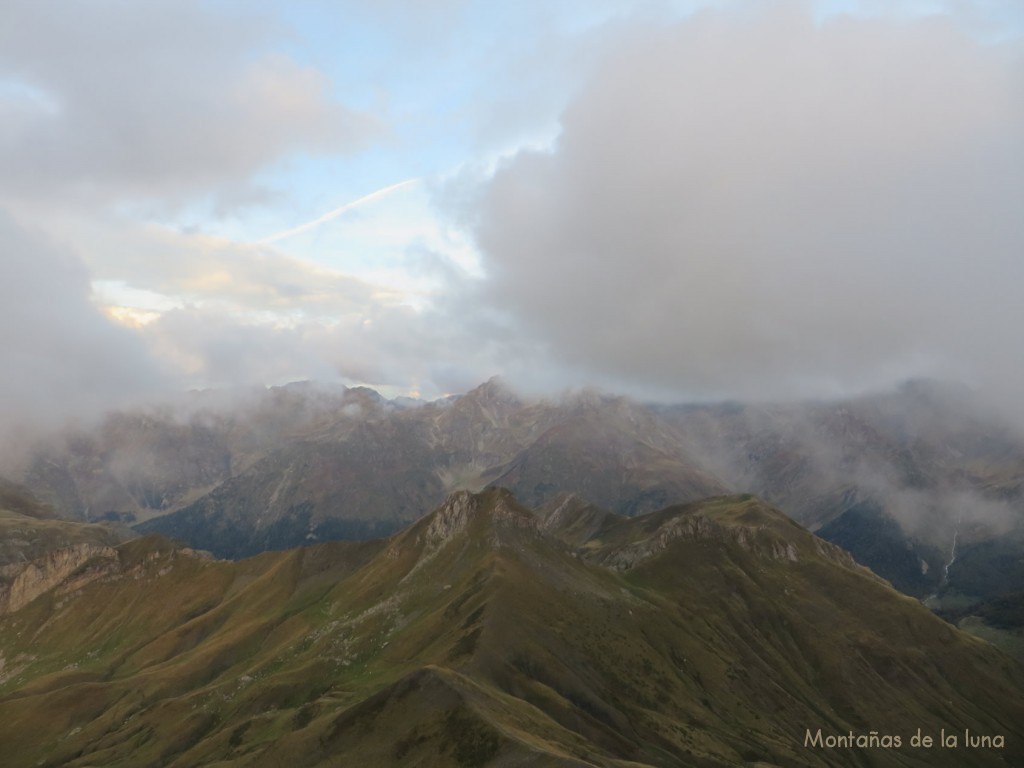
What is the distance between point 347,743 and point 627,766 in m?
67.3

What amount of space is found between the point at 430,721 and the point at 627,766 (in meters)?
46.9

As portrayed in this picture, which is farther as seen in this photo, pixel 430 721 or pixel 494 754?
pixel 430 721

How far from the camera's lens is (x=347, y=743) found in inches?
7859

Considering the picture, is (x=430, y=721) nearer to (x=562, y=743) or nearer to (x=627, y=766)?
(x=562, y=743)

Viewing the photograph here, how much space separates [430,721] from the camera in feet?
627

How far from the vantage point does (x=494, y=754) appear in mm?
172250

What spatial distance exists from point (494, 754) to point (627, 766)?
37.7 metres

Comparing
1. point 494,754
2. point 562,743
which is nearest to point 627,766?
point 562,743

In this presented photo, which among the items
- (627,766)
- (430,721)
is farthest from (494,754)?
(627,766)

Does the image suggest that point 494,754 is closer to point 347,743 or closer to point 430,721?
point 430,721

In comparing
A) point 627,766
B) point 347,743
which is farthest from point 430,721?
point 627,766

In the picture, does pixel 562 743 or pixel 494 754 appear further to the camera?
pixel 562 743

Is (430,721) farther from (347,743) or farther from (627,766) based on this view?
(627,766)

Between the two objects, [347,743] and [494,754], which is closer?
[494,754]
